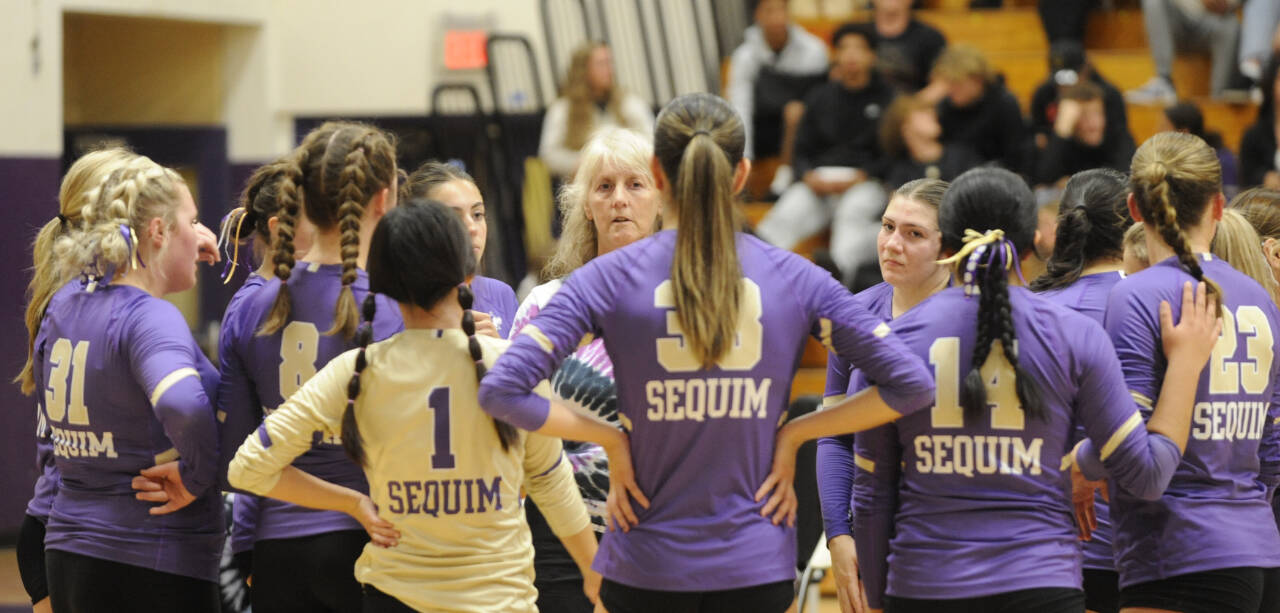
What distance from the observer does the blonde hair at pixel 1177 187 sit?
281 cm

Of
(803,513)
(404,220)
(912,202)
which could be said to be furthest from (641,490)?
(803,513)

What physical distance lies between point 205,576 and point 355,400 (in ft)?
2.48

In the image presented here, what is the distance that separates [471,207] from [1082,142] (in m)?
4.60

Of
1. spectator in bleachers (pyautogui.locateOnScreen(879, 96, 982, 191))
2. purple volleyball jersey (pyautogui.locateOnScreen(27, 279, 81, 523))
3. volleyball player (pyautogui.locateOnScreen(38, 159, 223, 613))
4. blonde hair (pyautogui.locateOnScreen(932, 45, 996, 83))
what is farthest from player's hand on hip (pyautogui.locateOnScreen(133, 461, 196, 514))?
blonde hair (pyautogui.locateOnScreen(932, 45, 996, 83))

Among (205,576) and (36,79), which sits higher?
(36,79)

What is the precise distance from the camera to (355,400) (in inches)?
97.0

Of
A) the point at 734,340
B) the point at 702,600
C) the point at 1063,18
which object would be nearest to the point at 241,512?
the point at 702,600

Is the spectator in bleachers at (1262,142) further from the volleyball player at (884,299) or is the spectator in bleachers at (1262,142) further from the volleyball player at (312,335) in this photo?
the volleyball player at (312,335)

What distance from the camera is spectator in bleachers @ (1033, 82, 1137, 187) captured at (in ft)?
23.2

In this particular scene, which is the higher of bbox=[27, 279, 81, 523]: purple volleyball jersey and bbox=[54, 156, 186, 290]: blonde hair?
bbox=[54, 156, 186, 290]: blonde hair

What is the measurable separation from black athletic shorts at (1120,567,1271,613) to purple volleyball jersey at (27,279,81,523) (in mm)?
2433

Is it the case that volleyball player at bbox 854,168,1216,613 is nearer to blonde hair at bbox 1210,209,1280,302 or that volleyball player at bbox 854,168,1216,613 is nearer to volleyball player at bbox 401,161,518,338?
blonde hair at bbox 1210,209,1280,302

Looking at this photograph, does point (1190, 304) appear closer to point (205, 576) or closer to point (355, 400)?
point (355, 400)

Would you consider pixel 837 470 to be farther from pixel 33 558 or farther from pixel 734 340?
pixel 33 558
